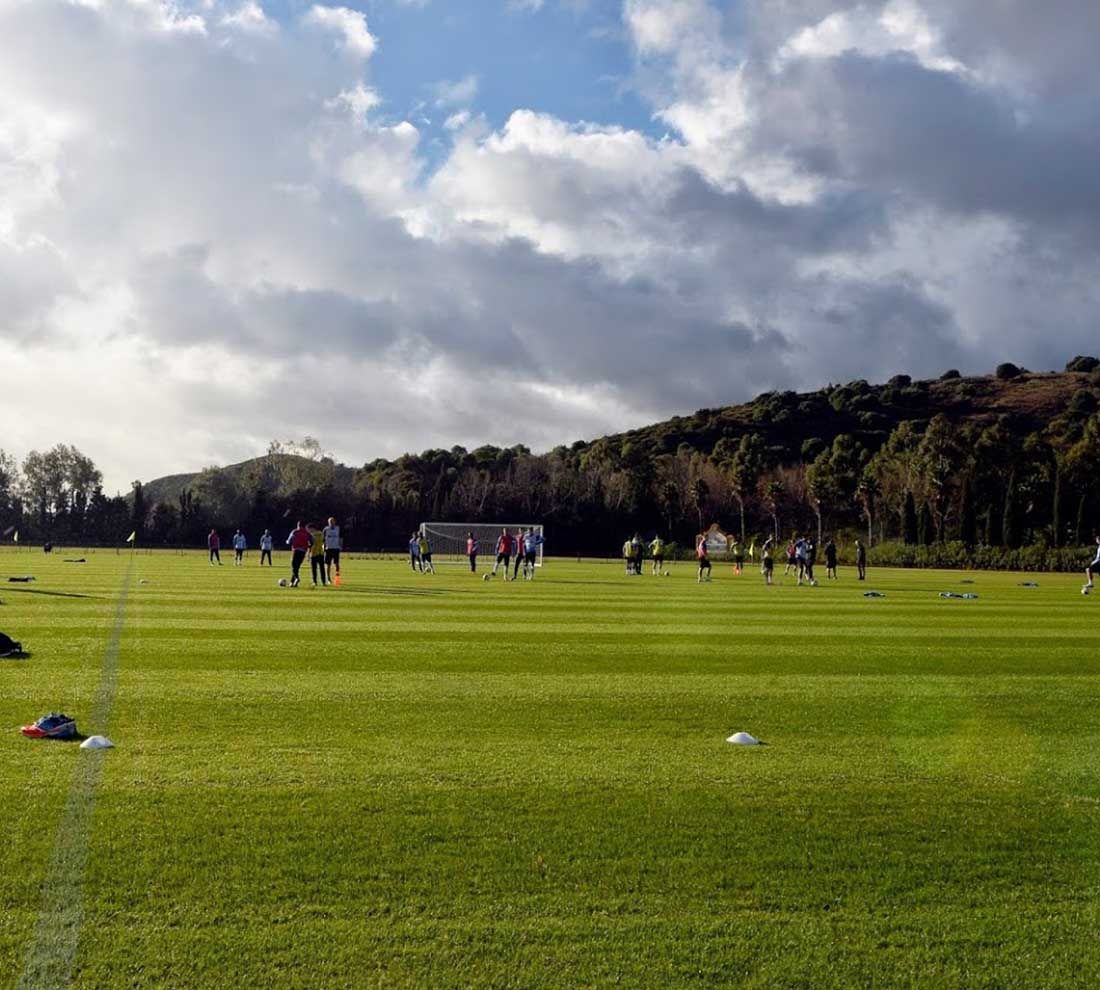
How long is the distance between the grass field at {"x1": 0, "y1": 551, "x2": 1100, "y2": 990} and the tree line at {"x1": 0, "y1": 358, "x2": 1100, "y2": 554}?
238ft

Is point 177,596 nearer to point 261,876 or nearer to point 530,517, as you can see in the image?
point 261,876

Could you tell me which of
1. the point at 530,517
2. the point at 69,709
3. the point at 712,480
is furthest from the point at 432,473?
the point at 69,709

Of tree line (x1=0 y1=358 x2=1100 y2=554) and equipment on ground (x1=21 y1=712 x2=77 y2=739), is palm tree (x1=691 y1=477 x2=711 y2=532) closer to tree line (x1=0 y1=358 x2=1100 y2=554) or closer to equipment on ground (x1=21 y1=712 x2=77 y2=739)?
tree line (x1=0 y1=358 x2=1100 y2=554)

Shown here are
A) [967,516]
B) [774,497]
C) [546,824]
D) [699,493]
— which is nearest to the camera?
[546,824]

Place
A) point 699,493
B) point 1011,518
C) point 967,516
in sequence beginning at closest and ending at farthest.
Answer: point 1011,518 → point 967,516 → point 699,493

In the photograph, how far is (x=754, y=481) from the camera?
4338 inches

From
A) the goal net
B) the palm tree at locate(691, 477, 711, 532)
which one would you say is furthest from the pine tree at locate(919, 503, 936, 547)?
the goal net

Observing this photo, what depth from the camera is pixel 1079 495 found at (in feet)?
289

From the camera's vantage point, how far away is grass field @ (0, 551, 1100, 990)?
16.3ft

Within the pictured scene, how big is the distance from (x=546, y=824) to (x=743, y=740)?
3.01 meters

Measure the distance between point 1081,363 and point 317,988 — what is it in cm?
18924

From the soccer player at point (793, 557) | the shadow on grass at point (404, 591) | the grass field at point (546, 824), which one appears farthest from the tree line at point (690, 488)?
the grass field at point (546, 824)

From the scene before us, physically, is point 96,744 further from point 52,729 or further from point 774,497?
point 774,497

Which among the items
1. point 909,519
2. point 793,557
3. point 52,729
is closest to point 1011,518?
point 909,519
